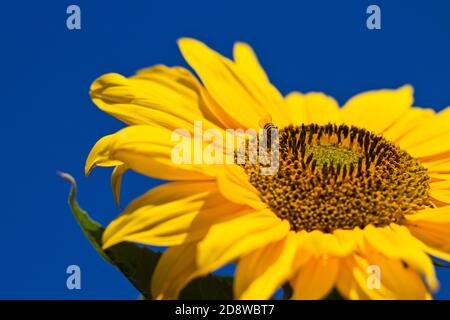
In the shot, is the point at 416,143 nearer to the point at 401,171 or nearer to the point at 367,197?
the point at 401,171

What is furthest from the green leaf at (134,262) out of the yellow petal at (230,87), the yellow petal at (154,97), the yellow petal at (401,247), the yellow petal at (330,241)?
the yellow petal at (230,87)

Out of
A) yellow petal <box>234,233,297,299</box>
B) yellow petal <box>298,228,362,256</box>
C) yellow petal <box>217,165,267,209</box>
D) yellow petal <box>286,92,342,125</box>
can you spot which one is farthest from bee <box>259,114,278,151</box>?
yellow petal <box>234,233,297,299</box>

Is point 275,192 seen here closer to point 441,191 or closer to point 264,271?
point 264,271

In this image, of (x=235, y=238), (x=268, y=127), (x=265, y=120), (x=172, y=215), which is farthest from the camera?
(x=265, y=120)

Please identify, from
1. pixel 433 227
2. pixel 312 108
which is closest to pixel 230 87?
pixel 312 108

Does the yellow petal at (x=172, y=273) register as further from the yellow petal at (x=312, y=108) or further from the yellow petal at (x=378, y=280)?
the yellow petal at (x=312, y=108)

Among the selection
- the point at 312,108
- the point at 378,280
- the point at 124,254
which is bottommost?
the point at 378,280
